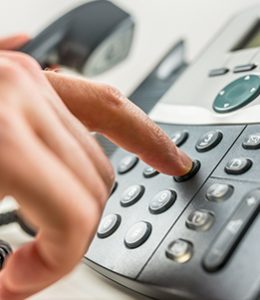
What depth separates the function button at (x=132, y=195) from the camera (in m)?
0.29

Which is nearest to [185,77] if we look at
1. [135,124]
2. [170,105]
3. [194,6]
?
[170,105]

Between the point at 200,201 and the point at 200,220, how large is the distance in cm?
1

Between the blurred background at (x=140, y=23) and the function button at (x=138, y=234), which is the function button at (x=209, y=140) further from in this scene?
the blurred background at (x=140, y=23)

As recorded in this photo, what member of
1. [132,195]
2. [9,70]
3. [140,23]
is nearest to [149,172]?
[132,195]

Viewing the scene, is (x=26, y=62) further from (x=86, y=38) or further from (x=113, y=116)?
(x=86, y=38)

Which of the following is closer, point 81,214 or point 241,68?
point 81,214

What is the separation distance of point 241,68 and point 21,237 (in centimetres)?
16

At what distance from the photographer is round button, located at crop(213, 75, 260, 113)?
30 centimetres

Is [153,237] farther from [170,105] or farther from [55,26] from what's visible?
[55,26]

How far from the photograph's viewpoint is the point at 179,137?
31 cm

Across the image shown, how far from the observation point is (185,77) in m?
0.37

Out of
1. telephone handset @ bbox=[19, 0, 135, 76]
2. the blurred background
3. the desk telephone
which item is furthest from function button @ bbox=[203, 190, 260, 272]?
the blurred background

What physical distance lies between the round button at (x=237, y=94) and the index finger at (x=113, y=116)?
6 centimetres

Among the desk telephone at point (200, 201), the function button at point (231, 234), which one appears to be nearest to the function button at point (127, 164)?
the desk telephone at point (200, 201)
